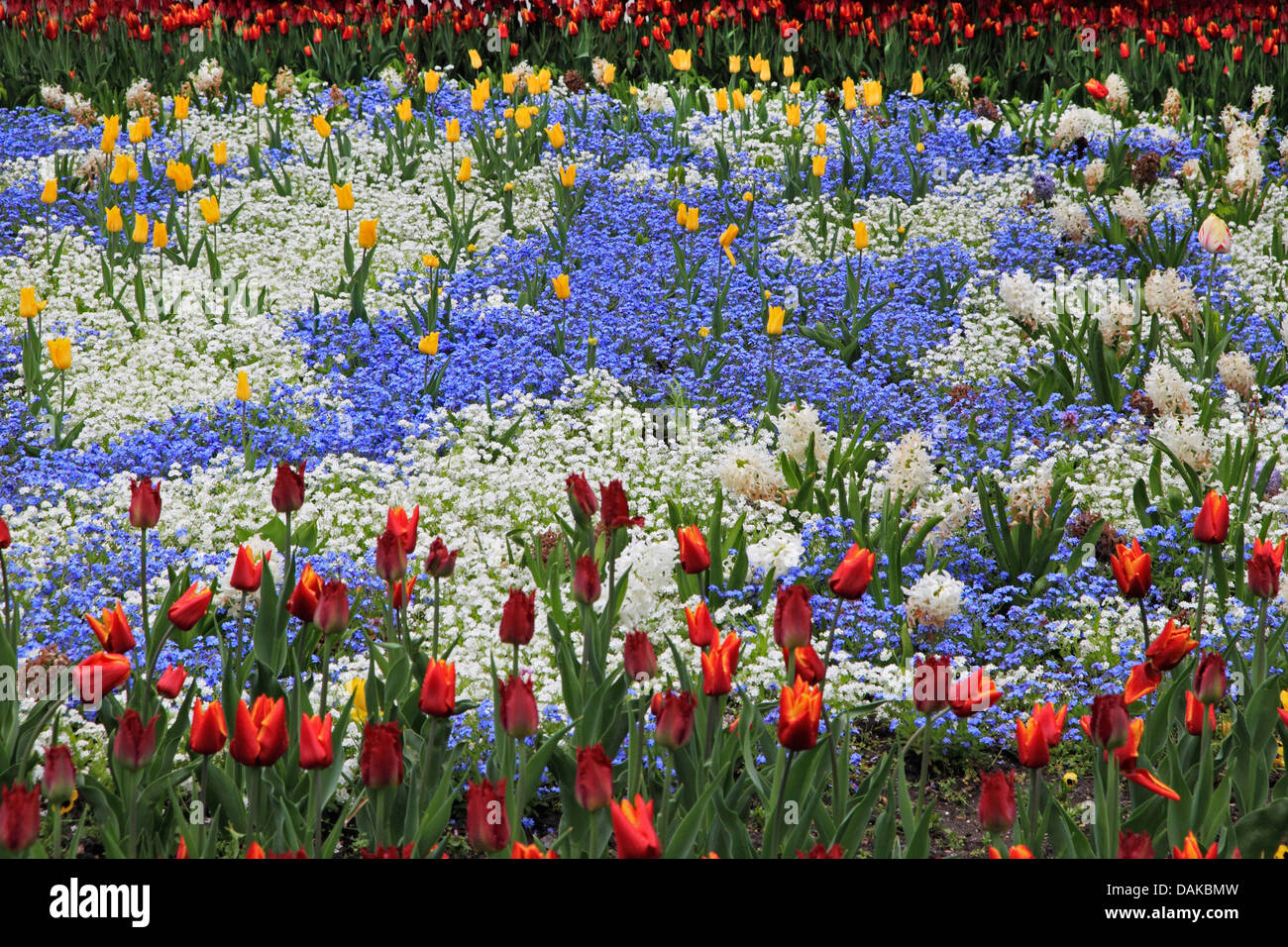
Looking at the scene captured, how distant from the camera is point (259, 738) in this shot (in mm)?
1947

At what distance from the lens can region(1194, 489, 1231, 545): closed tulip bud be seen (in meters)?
2.62

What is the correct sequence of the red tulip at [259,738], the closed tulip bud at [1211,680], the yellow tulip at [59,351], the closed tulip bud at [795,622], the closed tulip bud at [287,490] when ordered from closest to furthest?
the red tulip at [259,738]
the closed tulip bud at [795,622]
the closed tulip bud at [1211,680]
the closed tulip bud at [287,490]
the yellow tulip at [59,351]

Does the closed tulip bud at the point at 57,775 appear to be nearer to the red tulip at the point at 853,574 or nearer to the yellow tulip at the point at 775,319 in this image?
the red tulip at the point at 853,574

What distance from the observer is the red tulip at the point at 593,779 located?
1.81m

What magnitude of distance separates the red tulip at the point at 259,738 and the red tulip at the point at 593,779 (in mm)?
476

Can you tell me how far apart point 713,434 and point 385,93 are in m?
5.48

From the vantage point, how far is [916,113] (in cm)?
892

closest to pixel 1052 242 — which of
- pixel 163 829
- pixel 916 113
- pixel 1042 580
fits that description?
pixel 916 113

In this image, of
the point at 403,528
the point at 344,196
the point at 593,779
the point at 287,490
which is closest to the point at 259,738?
the point at 593,779

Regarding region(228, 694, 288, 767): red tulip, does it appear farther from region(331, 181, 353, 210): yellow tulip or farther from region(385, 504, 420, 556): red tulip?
region(331, 181, 353, 210): yellow tulip

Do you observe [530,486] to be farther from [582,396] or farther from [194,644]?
[194,644]

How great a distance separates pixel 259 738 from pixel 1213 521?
6.39ft

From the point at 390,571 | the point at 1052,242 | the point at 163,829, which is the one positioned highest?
the point at 1052,242

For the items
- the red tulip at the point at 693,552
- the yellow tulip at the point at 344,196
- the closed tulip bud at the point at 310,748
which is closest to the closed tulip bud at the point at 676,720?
the red tulip at the point at 693,552
